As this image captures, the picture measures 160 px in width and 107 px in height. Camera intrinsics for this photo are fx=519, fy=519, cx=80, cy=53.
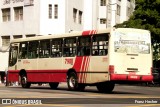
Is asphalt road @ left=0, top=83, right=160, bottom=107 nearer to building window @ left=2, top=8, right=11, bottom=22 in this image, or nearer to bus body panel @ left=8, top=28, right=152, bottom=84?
bus body panel @ left=8, top=28, right=152, bottom=84

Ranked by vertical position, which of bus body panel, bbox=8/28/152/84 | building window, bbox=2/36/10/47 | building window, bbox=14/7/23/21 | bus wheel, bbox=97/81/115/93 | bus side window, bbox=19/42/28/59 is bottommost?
bus wheel, bbox=97/81/115/93

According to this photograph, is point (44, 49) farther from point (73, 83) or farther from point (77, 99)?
point (77, 99)

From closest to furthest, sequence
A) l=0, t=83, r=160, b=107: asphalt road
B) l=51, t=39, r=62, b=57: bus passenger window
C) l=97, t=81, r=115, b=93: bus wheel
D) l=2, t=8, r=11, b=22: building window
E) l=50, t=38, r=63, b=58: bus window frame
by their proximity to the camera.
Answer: l=0, t=83, r=160, b=107: asphalt road < l=97, t=81, r=115, b=93: bus wheel < l=50, t=38, r=63, b=58: bus window frame < l=51, t=39, r=62, b=57: bus passenger window < l=2, t=8, r=11, b=22: building window

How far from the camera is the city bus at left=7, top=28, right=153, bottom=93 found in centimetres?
2434

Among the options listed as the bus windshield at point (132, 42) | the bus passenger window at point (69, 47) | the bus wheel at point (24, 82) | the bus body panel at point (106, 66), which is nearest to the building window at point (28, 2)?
the bus wheel at point (24, 82)

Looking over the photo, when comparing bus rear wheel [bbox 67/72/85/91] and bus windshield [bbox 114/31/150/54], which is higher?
bus windshield [bbox 114/31/150/54]

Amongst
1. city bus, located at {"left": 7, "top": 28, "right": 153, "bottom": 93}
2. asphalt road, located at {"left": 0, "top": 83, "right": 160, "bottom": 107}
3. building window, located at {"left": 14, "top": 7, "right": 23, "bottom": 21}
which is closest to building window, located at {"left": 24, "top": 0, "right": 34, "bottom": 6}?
building window, located at {"left": 14, "top": 7, "right": 23, "bottom": 21}

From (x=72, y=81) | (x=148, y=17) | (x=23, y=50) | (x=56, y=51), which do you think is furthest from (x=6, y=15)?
(x=72, y=81)

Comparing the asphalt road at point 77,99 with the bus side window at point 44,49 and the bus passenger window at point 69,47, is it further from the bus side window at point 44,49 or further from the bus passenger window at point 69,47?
the bus side window at point 44,49

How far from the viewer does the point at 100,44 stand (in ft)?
81.3

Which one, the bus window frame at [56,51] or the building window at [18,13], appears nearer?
the bus window frame at [56,51]

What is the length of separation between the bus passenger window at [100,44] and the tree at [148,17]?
18.9m

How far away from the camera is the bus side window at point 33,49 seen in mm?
29219

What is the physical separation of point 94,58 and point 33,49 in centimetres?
569
